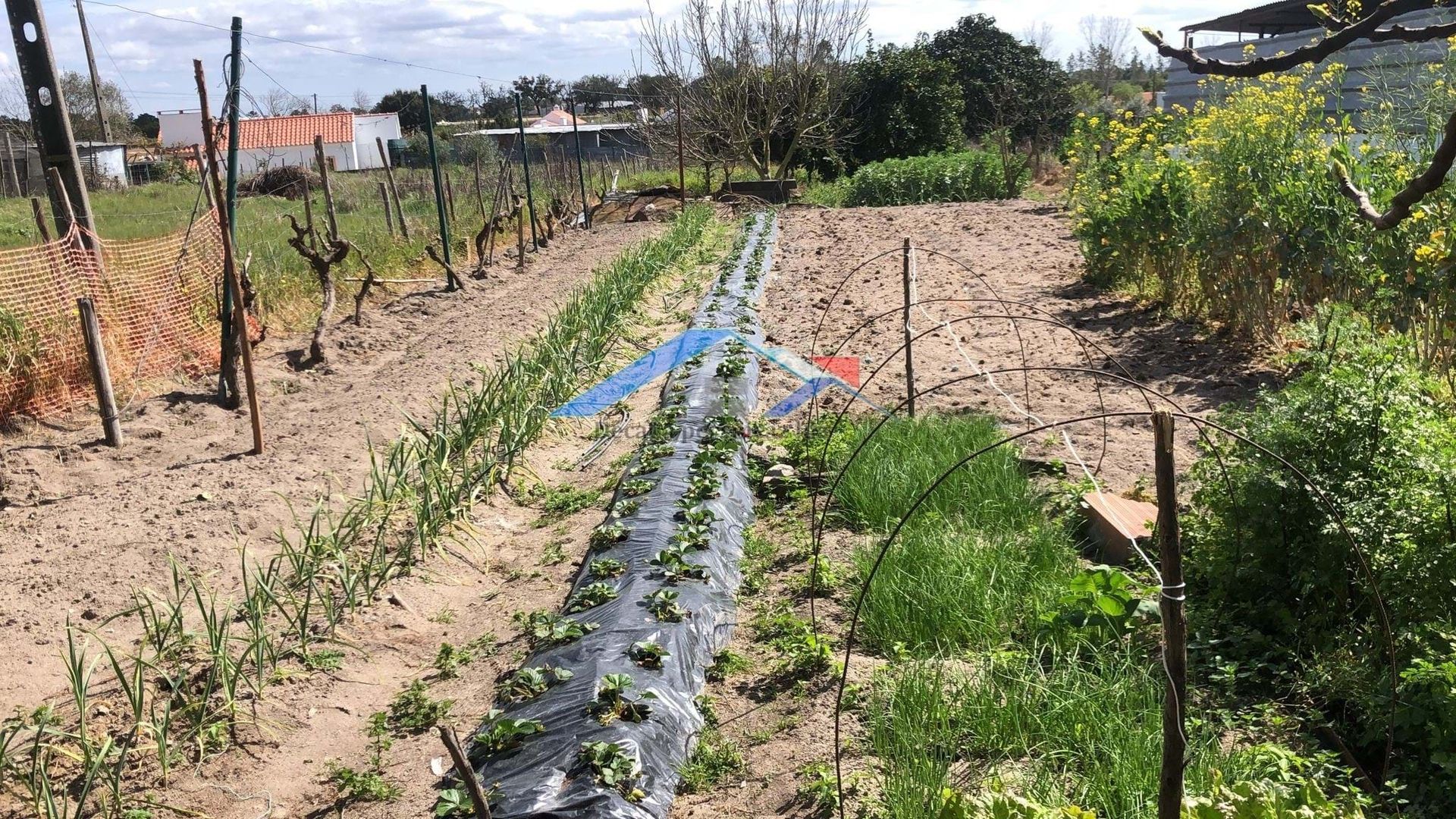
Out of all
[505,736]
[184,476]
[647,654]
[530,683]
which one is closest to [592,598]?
[647,654]

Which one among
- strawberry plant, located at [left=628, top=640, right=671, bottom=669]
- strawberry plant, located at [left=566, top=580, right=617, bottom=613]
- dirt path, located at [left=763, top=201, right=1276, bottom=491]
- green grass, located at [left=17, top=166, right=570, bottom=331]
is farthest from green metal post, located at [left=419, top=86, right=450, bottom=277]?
strawberry plant, located at [left=628, top=640, right=671, bottom=669]

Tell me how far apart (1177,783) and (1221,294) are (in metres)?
6.74

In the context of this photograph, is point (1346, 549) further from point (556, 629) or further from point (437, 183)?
point (437, 183)

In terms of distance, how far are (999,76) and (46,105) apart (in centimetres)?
2396

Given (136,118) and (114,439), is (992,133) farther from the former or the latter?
(136,118)

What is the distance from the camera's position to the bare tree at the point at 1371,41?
3.74ft

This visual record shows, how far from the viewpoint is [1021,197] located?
1942 cm

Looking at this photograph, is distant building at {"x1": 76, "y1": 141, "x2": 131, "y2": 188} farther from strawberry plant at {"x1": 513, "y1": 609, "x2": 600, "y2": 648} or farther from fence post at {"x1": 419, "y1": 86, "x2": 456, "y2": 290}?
strawberry plant at {"x1": 513, "y1": 609, "x2": 600, "y2": 648}

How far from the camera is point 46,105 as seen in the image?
736 cm

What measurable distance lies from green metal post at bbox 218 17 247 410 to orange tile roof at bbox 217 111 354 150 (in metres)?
34.0

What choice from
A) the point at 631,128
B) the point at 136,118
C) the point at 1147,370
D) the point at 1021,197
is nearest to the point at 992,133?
the point at 1021,197

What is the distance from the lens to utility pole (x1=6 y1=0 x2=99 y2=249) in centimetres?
726

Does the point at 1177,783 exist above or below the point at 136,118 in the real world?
below

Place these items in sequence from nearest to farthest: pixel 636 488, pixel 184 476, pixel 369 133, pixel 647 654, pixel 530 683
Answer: pixel 530 683 < pixel 647 654 < pixel 636 488 < pixel 184 476 < pixel 369 133
